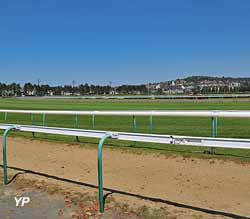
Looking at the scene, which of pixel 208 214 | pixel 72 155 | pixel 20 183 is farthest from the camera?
pixel 72 155

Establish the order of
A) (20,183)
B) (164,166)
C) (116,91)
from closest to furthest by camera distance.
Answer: (20,183), (164,166), (116,91)

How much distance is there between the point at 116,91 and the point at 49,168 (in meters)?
160

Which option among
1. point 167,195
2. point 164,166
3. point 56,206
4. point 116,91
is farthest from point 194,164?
point 116,91

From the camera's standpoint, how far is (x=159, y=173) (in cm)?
762

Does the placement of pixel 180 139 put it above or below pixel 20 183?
above

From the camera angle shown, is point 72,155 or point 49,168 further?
point 72,155

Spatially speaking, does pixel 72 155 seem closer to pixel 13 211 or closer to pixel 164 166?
pixel 164 166

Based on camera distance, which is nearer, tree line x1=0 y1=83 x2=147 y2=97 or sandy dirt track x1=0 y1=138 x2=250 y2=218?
sandy dirt track x1=0 y1=138 x2=250 y2=218

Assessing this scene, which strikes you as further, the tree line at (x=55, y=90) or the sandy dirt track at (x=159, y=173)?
the tree line at (x=55, y=90)

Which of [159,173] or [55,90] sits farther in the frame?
[55,90]

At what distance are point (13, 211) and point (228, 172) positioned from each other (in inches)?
157

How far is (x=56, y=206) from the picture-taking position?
5574mm

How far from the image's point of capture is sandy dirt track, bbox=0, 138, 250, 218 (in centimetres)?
587

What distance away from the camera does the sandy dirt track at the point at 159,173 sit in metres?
5.87
